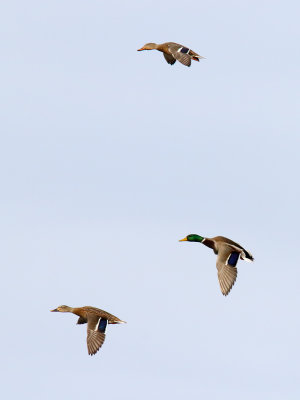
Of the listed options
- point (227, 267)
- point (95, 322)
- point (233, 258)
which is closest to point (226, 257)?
point (233, 258)

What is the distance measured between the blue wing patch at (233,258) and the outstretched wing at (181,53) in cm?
744

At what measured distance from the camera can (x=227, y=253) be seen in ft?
140

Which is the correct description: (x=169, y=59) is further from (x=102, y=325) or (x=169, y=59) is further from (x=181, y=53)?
(x=102, y=325)

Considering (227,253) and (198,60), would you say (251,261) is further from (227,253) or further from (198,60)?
(198,60)

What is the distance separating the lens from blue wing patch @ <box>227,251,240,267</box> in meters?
42.2

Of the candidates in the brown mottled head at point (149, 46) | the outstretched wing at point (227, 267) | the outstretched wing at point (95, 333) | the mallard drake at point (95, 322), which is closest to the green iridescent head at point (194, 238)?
the outstretched wing at point (227, 267)

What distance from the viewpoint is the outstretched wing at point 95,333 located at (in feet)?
136

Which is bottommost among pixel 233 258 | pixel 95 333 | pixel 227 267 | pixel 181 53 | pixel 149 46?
pixel 95 333

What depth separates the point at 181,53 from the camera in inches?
1924

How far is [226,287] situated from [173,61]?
12.1 m

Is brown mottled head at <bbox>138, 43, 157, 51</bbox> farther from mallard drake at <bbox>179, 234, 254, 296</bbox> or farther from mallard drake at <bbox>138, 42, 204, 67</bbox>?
mallard drake at <bbox>179, 234, 254, 296</bbox>

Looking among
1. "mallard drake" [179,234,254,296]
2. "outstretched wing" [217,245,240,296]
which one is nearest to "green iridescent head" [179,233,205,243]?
"mallard drake" [179,234,254,296]

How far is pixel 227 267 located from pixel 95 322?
156 inches

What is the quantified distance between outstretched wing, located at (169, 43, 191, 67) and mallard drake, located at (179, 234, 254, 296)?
6113 millimetres
